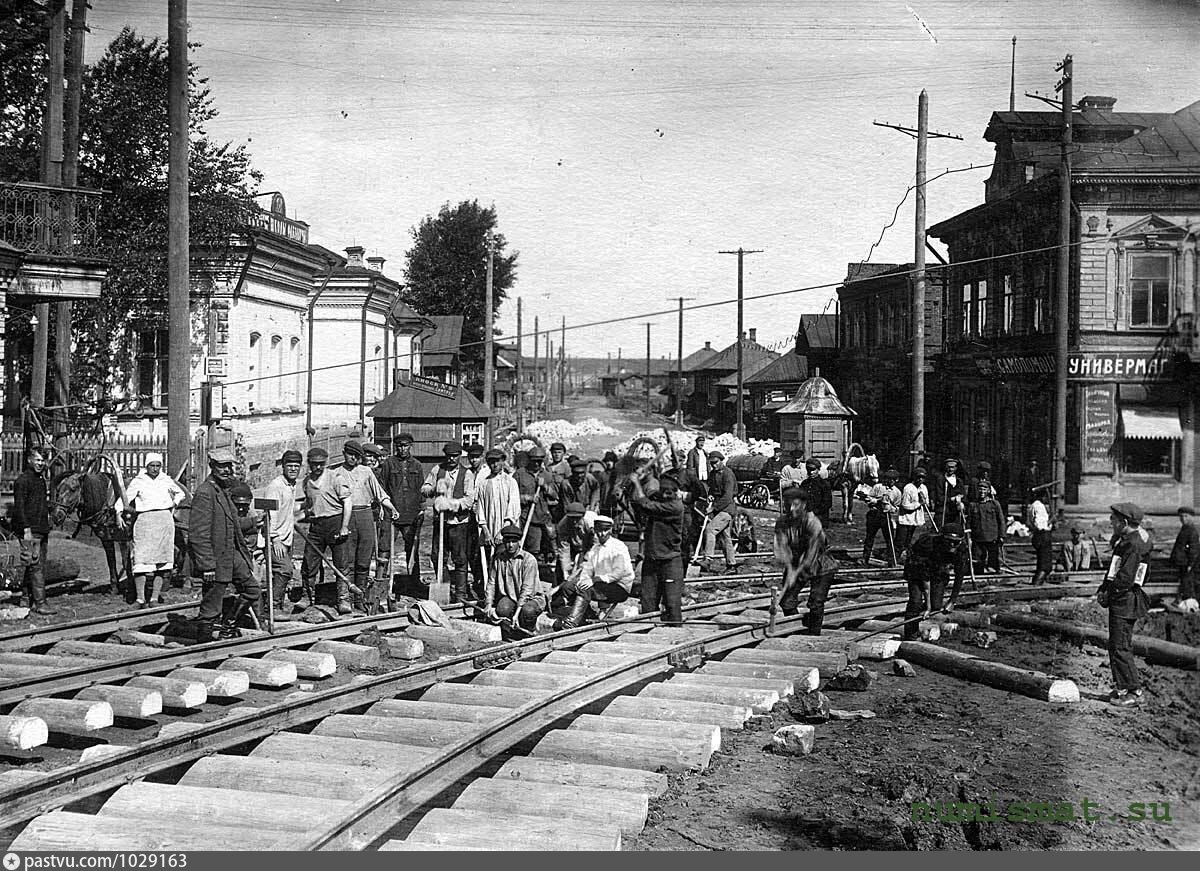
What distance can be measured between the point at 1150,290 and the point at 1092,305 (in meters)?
1.15

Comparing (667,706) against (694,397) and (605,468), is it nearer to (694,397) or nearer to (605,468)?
(605,468)

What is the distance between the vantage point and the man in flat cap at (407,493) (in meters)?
13.0

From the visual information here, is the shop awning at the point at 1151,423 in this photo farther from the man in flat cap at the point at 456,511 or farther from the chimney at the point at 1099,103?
the man in flat cap at the point at 456,511

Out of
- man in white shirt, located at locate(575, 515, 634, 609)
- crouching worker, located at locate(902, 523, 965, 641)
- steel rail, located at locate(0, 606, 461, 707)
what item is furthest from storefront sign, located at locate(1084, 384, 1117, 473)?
steel rail, located at locate(0, 606, 461, 707)

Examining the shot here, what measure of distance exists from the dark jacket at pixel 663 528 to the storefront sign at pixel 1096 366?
151 inches

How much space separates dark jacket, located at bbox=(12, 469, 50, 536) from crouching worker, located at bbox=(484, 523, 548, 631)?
500 cm

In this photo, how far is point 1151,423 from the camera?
8.09 metres

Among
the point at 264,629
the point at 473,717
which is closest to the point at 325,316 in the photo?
the point at 264,629

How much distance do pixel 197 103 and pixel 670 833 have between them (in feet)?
43.3

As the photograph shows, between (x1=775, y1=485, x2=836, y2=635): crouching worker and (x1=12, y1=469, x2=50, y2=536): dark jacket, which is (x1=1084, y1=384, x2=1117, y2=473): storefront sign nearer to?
(x1=775, y1=485, x2=836, y2=635): crouching worker

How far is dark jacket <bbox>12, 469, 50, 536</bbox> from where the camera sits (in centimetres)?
1124

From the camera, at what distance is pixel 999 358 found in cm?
1140

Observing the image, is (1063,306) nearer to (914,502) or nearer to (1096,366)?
(1096,366)

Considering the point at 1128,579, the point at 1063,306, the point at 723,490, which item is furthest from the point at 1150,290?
the point at 723,490
